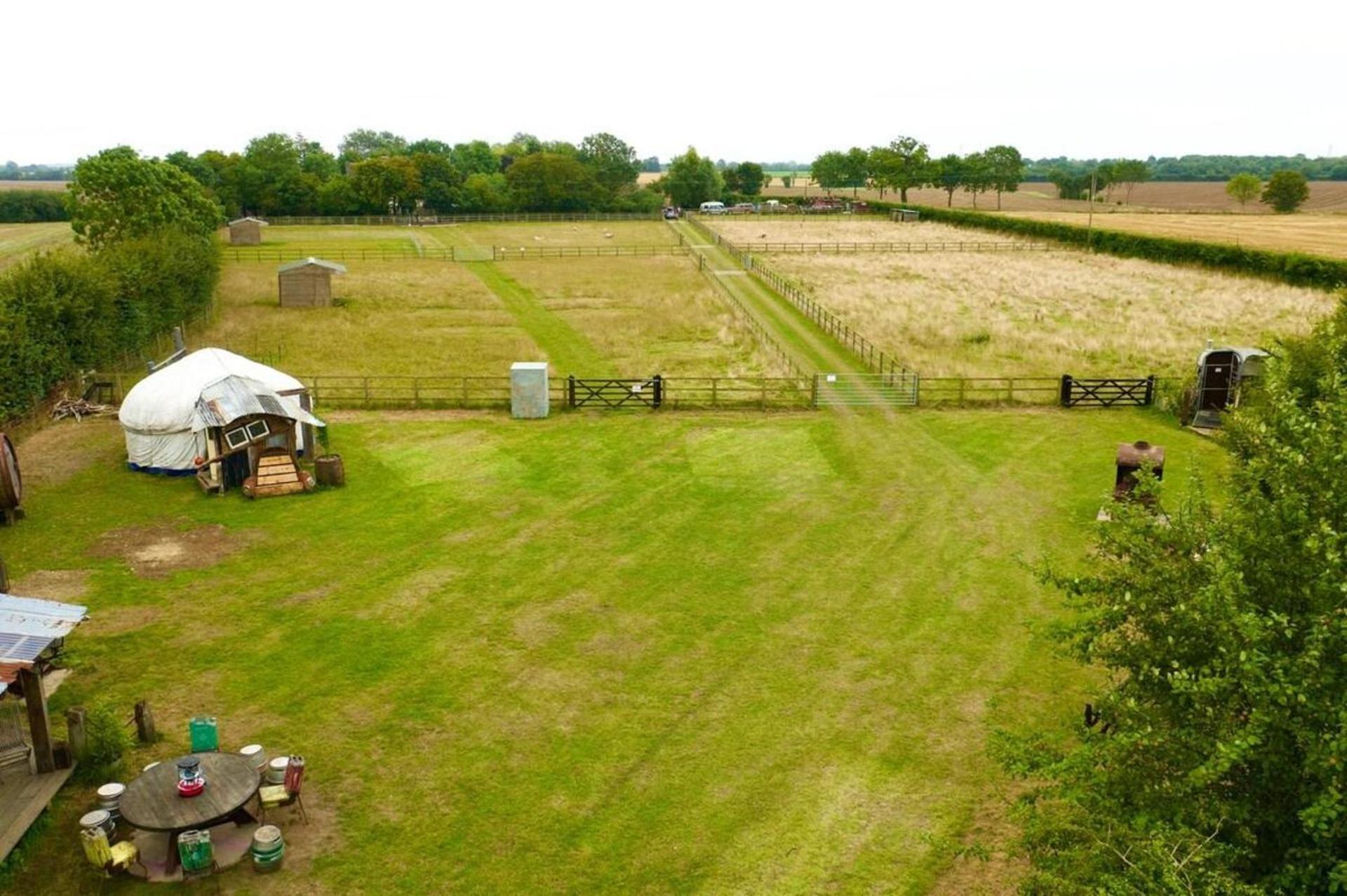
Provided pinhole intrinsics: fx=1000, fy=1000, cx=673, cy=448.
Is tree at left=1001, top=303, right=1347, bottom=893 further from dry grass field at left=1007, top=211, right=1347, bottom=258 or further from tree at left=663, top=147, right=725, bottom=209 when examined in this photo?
tree at left=663, top=147, right=725, bottom=209

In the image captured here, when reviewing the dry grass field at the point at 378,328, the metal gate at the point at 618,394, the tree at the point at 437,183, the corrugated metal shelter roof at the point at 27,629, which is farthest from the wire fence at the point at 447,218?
the corrugated metal shelter roof at the point at 27,629

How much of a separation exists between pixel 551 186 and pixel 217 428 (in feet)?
360

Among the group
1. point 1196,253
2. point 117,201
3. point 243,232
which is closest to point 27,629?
point 117,201

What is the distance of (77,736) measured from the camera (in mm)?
13891

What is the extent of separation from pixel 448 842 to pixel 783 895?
4.25m

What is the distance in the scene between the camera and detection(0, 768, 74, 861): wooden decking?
12156 mm

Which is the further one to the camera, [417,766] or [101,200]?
[101,200]

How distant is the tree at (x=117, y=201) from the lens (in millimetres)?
60906

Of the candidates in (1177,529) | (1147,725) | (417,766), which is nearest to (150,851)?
(417,766)

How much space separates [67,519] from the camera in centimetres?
2334

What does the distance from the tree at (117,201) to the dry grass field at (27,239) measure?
786 inches

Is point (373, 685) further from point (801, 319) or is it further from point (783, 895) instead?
point (801, 319)

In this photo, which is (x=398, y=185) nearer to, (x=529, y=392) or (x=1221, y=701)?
(x=529, y=392)

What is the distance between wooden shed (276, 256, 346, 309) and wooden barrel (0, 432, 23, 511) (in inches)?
1314
